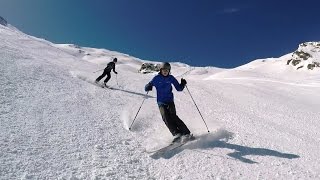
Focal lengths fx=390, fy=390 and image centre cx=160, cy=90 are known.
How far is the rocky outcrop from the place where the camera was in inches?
2511

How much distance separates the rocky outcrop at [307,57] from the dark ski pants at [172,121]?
191 ft

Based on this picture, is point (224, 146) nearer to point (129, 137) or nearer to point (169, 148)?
point (169, 148)

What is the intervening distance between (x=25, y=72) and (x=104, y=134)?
8098mm

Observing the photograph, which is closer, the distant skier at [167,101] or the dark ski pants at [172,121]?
the dark ski pants at [172,121]

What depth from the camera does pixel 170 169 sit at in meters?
7.37

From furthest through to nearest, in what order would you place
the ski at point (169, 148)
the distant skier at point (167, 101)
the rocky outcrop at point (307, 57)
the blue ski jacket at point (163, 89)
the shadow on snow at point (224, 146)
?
the rocky outcrop at point (307, 57) → the blue ski jacket at point (163, 89) → the distant skier at point (167, 101) → the shadow on snow at point (224, 146) → the ski at point (169, 148)

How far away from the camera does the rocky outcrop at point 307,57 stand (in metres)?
63.8

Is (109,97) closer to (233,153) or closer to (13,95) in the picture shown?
(13,95)

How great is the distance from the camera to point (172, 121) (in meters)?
9.31

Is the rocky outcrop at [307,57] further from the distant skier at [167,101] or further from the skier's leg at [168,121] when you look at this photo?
the skier's leg at [168,121]

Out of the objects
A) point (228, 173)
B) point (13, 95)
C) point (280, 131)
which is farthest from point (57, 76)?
point (228, 173)

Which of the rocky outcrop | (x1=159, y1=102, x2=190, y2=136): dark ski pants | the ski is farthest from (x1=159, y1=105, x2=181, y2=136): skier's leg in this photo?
the rocky outcrop

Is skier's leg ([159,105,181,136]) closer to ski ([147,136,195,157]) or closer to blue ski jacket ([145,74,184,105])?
blue ski jacket ([145,74,184,105])

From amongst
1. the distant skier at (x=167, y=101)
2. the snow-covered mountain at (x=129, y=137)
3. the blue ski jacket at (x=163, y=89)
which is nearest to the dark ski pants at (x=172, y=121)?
the distant skier at (x=167, y=101)
